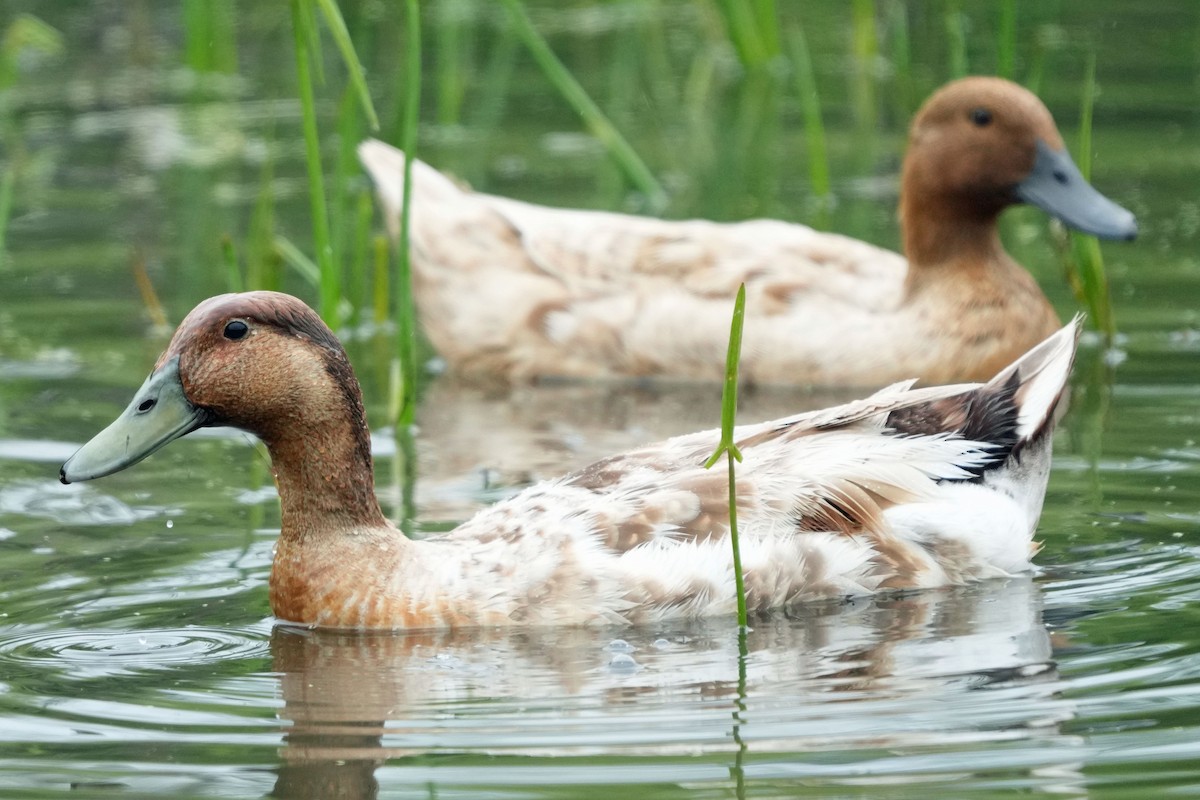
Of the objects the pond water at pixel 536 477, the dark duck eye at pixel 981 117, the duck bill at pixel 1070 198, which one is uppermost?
the dark duck eye at pixel 981 117

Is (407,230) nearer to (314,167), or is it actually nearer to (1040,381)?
(314,167)

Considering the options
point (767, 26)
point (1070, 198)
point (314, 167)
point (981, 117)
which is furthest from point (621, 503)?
point (767, 26)

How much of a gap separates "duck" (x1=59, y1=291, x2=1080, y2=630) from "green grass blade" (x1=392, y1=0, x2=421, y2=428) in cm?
155

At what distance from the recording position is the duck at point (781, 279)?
10586 millimetres

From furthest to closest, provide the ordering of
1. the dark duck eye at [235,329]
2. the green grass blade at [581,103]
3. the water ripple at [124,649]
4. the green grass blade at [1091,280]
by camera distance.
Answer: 1. the green grass blade at [1091,280]
2. the green grass blade at [581,103]
3. the dark duck eye at [235,329]
4. the water ripple at [124,649]

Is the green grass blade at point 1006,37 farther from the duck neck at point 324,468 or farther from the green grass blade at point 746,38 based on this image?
the green grass blade at point 746,38

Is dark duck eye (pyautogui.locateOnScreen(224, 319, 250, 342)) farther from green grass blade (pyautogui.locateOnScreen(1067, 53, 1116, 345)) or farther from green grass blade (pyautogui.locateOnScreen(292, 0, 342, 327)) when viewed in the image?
green grass blade (pyautogui.locateOnScreen(1067, 53, 1116, 345))

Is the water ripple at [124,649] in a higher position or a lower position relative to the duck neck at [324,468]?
lower

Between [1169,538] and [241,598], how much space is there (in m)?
3.16

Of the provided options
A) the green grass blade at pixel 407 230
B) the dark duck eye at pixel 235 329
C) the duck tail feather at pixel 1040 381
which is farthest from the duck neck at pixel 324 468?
the duck tail feather at pixel 1040 381

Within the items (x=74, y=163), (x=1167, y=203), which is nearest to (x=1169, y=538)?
(x=1167, y=203)

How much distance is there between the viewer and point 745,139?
1580 cm

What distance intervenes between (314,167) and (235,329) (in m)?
1.81

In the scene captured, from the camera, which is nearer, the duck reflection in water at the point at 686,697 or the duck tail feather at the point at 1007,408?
the duck reflection in water at the point at 686,697
